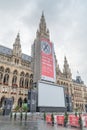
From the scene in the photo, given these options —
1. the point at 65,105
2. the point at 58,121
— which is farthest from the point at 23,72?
the point at 58,121

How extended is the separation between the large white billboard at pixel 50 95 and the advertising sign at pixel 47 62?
3.40 metres

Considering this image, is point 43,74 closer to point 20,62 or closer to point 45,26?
point 20,62

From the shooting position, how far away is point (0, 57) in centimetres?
5025

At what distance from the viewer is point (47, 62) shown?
162 ft

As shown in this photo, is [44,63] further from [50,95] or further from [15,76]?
[15,76]

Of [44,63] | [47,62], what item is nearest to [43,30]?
[47,62]

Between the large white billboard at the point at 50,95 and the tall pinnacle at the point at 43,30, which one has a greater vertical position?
the tall pinnacle at the point at 43,30

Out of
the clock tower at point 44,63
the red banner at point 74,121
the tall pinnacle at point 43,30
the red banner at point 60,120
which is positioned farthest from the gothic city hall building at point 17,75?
the red banner at point 74,121

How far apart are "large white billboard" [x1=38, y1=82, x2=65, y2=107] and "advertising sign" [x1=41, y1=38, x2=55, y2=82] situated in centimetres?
340

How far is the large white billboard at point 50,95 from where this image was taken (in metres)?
40.8

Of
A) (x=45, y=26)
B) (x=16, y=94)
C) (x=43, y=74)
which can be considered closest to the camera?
(x=43, y=74)

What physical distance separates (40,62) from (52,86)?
32.5ft

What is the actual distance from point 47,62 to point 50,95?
1258cm

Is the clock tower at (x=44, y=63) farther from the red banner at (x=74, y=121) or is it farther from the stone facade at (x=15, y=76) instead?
the red banner at (x=74, y=121)
